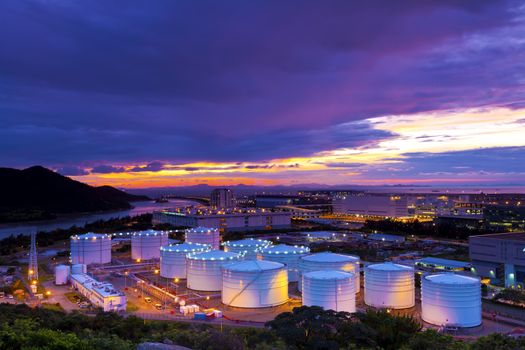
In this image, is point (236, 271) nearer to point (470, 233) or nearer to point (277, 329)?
point (277, 329)

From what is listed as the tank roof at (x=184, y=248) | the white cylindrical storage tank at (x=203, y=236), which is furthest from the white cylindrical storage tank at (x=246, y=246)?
the white cylindrical storage tank at (x=203, y=236)

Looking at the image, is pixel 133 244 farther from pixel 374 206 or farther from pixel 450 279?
pixel 374 206

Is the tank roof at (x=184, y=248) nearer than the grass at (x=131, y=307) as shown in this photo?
No

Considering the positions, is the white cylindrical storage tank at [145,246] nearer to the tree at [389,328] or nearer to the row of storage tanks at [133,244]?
the row of storage tanks at [133,244]

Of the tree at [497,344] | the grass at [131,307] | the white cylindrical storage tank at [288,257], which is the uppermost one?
the tree at [497,344]

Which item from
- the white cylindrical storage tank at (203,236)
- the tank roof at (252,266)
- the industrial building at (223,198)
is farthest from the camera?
the industrial building at (223,198)

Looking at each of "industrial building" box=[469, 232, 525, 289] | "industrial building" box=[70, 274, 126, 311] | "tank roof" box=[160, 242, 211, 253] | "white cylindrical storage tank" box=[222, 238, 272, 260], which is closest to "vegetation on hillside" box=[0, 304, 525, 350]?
"industrial building" box=[70, 274, 126, 311]

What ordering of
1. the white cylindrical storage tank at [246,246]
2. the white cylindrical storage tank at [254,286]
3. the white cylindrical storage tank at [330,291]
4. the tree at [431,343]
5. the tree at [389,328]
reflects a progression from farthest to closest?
1. the white cylindrical storage tank at [246,246]
2. the white cylindrical storage tank at [254,286]
3. the white cylindrical storage tank at [330,291]
4. the tree at [389,328]
5. the tree at [431,343]
